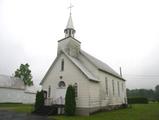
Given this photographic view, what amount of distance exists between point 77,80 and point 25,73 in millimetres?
39242

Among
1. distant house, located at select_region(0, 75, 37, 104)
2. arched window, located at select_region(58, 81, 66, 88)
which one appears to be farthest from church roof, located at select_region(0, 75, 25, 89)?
arched window, located at select_region(58, 81, 66, 88)

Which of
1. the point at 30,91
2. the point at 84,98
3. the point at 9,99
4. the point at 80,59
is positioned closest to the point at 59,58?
the point at 80,59

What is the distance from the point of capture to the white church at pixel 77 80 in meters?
18.1

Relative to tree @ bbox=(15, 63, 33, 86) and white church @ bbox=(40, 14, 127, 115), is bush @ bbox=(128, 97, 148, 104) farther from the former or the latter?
tree @ bbox=(15, 63, 33, 86)

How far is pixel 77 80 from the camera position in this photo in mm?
18859

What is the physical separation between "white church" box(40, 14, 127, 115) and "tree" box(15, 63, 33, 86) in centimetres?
3413

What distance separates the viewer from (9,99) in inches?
1599

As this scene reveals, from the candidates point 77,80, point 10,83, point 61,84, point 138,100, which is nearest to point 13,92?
point 10,83

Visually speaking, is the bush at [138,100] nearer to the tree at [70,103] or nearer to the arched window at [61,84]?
the arched window at [61,84]

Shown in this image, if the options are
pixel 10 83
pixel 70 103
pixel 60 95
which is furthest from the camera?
pixel 10 83

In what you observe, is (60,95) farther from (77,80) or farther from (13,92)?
(13,92)

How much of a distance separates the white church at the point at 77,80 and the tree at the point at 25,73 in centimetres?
3413

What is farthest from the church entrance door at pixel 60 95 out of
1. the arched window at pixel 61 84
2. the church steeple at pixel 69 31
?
the church steeple at pixel 69 31

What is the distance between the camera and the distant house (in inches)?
1575
